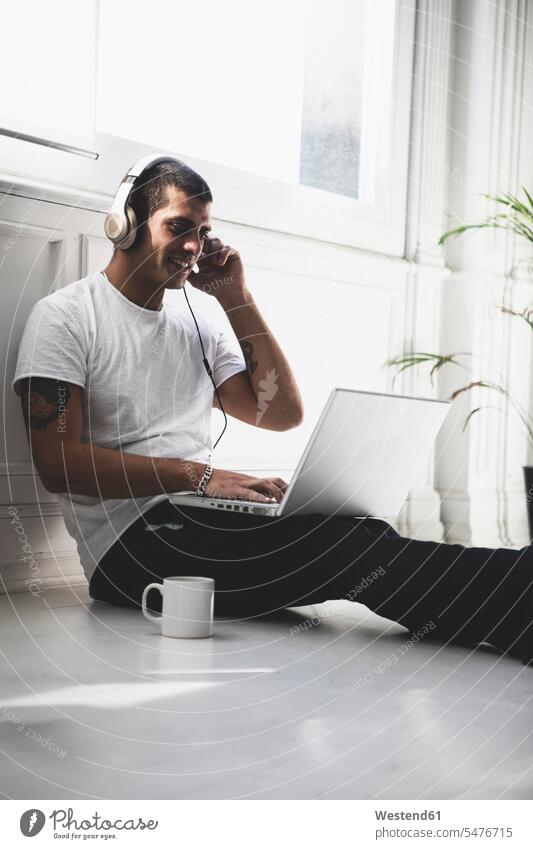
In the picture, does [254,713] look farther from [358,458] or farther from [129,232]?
[129,232]

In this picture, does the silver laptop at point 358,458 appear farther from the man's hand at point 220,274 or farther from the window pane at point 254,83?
the window pane at point 254,83

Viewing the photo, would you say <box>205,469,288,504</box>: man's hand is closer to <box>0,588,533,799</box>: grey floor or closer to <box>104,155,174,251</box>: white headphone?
<box>0,588,533,799</box>: grey floor

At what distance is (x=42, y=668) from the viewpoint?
53.7 inches

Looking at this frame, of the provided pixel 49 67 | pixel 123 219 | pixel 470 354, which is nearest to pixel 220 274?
pixel 123 219

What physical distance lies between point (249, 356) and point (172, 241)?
1.00 feet

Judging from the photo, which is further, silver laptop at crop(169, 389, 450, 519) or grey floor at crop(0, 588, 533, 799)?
silver laptop at crop(169, 389, 450, 519)

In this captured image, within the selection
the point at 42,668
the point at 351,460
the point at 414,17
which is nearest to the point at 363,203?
the point at 414,17

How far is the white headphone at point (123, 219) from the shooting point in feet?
6.07

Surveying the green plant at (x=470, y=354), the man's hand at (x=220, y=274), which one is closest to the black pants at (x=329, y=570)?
the man's hand at (x=220, y=274)

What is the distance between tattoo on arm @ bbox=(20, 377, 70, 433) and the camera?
1.71 metres

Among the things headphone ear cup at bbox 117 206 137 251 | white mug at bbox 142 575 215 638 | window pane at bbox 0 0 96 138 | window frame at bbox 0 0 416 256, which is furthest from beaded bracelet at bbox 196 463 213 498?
window pane at bbox 0 0 96 138

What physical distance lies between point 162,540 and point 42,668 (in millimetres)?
435

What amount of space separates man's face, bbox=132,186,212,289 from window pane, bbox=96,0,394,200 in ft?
1.46

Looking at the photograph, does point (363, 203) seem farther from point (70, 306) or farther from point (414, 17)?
point (70, 306)
